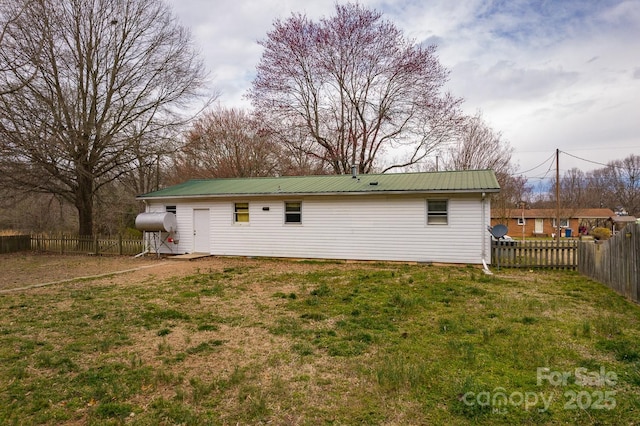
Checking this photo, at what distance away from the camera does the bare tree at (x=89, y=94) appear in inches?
581

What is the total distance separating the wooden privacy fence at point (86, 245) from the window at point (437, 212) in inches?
492

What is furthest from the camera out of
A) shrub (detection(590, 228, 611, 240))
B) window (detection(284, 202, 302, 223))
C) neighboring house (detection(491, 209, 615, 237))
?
neighboring house (detection(491, 209, 615, 237))

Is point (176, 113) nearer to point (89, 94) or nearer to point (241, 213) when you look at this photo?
point (89, 94)

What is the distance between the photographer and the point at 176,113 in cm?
1944

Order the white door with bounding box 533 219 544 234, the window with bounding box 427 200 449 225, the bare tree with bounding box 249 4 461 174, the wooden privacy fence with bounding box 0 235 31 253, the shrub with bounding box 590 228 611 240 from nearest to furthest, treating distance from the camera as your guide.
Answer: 1. the window with bounding box 427 200 449 225
2. the wooden privacy fence with bounding box 0 235 31 253
3. the bare tree with bounding box 249 4 461 174
4. the shrub with bounding box 590 228 611 240
5. the white door with bounding box 533 219 544 234

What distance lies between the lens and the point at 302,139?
2595cm

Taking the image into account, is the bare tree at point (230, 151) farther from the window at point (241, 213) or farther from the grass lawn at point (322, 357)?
the grass lawn at point (322, 357)

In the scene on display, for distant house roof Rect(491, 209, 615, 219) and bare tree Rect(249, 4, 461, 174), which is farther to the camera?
distant house roof Rect(491, 209, 615, 219)

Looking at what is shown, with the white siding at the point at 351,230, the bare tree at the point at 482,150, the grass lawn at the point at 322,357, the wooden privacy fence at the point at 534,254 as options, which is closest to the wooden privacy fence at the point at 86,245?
the white siding at the point at 351,230

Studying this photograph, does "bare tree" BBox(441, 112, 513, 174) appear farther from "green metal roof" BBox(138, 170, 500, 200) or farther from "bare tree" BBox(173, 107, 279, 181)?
"bare tree" BBox(173, 107, 279, 181)

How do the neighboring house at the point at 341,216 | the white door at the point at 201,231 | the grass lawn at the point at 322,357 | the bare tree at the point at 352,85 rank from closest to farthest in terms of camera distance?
the grass lawn at the point at 322,357
the neighboring house at the point at 341,216
the white door at the point at 201,231
the bare tree at the point at 352,85

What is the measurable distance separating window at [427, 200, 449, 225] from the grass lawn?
4427mm

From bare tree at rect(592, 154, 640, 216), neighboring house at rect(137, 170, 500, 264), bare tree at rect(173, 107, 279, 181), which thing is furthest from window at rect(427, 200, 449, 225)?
bare tree at rect(592, 154, 640, 216)

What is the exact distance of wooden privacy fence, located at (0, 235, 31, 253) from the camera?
1791 centimetres
